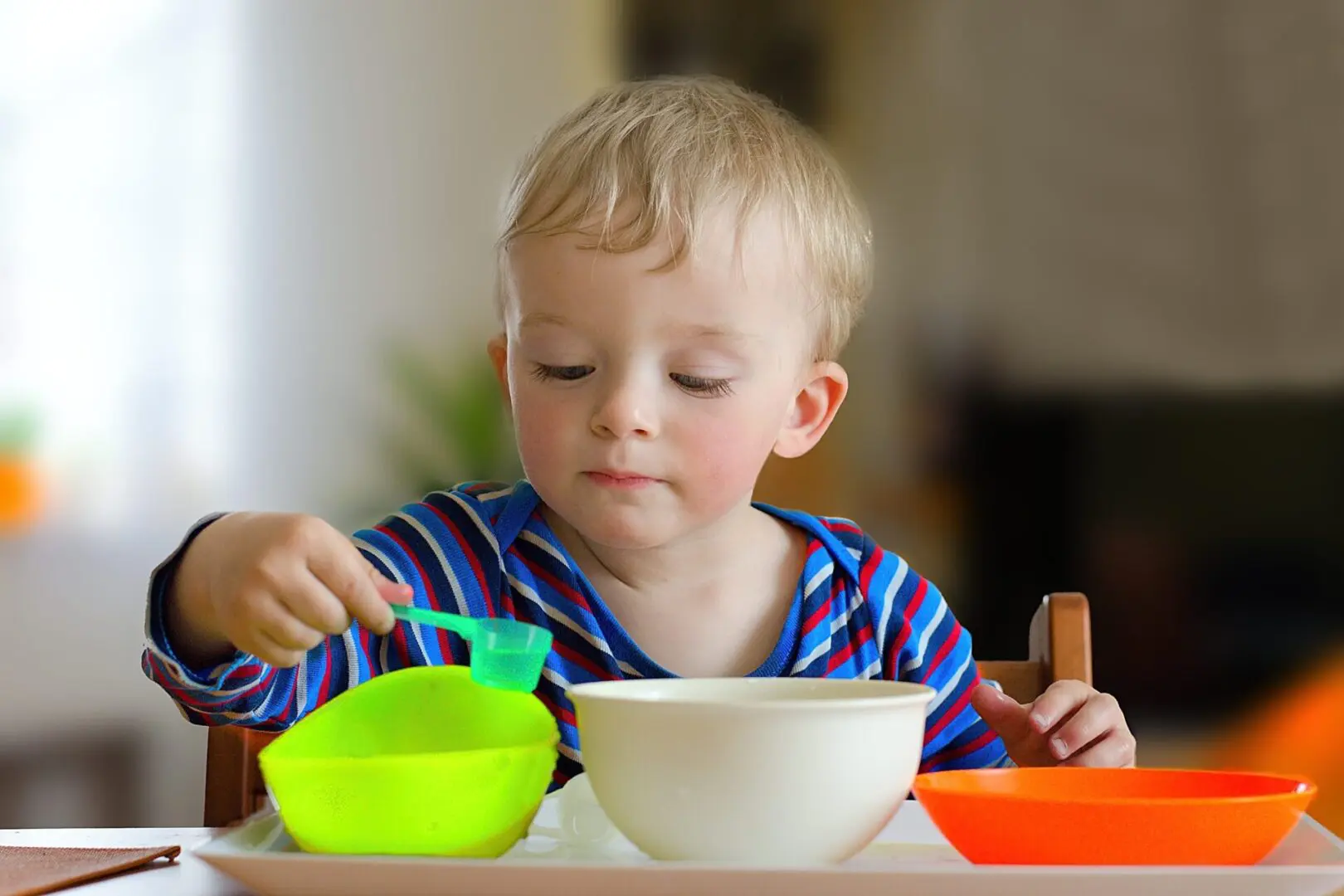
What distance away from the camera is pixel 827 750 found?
486 mm

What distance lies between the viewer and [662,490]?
0.90m

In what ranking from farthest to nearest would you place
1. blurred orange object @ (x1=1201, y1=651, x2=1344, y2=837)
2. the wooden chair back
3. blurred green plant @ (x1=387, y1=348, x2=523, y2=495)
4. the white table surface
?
1. blurred green plant @ (x1=387, y1=348, x2=523, y2=495)
2. blurred orange object @ (x1=1201, y1=651, x2=1344, y2=837)
3. the wooden chair back
4. the white table surface

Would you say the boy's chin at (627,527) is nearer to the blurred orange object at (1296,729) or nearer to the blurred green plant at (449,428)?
the blurred green plant at (449,428)

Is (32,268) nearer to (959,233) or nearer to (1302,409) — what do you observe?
(959,233)

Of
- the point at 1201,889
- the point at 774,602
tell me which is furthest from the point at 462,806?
the point at 774,602

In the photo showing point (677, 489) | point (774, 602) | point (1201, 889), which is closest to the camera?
point (1201, 889)

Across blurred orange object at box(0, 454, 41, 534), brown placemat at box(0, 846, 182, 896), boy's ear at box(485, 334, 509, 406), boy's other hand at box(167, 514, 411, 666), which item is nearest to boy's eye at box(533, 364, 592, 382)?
boy's ear at box(485, 334, 509, 406)

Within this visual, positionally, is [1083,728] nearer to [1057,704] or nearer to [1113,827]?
[1057,704]

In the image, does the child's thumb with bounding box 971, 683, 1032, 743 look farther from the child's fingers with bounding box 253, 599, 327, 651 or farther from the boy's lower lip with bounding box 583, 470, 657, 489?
the child's fingers with bounding box 253, 599, 327, 651

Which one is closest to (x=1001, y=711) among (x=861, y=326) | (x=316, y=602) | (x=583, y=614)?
(x=583, y=614)

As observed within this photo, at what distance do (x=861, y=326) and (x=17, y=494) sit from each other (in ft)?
5.69

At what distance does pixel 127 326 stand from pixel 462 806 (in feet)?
8.49

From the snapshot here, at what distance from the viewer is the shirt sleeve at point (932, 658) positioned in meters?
0.99

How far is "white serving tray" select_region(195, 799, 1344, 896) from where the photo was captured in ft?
1.49
